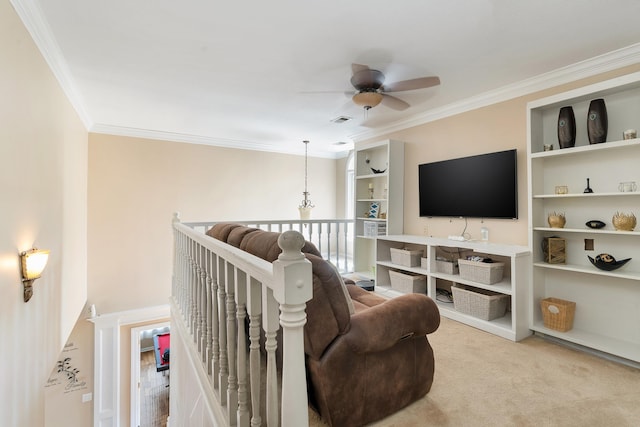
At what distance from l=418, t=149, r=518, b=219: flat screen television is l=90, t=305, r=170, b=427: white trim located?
178 inches

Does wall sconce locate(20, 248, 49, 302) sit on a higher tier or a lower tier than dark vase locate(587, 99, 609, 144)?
lower

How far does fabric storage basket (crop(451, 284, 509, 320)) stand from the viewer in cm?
294

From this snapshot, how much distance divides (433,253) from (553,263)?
1105 mm

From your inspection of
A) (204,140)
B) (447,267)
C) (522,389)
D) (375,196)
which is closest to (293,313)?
(522,389)

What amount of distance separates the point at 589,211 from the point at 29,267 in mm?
4547

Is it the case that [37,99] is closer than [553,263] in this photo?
Yes

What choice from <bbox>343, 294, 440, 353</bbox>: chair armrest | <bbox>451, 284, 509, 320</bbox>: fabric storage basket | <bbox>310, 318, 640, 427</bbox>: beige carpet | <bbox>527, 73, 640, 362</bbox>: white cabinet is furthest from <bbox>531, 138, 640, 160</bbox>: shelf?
<bbox>343, 294, 440, 353</bbox>: chair armrest

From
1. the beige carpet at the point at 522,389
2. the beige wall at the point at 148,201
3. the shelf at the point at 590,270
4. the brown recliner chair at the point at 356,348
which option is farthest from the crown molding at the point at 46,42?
the shelf at the point at 590,270

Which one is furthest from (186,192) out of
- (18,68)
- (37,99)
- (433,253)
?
(433,253)

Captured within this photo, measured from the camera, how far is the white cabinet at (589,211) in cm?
242

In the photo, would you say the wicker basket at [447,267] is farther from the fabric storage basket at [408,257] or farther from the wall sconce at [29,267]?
the wall sconce at [29,267]

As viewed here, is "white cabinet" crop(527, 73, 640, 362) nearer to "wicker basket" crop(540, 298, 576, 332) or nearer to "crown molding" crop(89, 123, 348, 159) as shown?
"wicker basket" crop(540, 298, 576, 332)

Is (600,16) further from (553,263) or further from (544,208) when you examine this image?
(553,263)

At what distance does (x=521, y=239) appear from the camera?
10.2ft
